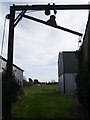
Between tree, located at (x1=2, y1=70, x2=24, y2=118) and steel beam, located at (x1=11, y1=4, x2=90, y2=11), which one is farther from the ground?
steel beam, located at (x1=11, y1=4, x2=90, y2=11)

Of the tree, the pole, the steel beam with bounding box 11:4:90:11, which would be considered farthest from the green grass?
the steel beam with bounding box 11:4:90:11

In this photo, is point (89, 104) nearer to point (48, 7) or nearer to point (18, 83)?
point (18, 83)

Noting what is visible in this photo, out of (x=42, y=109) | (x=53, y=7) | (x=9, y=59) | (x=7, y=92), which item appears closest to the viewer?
(x=7, y=92)

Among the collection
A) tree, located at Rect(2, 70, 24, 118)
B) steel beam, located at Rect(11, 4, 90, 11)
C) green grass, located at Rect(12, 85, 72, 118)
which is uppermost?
steel beam, located at Rect(11, 4, 90, 11)

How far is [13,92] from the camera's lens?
1280 centimetres

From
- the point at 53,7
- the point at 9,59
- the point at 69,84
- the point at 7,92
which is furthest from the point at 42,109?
the point at 69,84

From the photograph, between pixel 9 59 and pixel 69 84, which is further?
pixel 69 84

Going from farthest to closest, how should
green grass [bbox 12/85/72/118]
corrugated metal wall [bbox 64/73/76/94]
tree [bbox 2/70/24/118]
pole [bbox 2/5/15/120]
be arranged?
1. corrugated metal wall [bbox 64/73/76/94]
2. green grass [bbox 12/85/72/118]
3. tree [bbox 2/70/24/118]
4. pole [bbox 2/5/15/120]

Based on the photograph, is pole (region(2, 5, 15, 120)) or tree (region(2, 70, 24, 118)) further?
tree (region(2, 70, 24, 118))

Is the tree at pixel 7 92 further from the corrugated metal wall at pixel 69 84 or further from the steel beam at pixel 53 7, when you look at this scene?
the corrugated metal wall at pixel 69 84

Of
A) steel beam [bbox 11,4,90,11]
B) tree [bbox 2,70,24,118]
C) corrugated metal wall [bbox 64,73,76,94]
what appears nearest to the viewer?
tree [bbox 2,70,24,118]

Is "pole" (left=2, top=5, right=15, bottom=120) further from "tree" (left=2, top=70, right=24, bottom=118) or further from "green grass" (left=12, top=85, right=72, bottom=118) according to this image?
"green grass" (left=12, top=85, right=72, bottom=118)

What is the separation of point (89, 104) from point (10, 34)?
19.7 ft

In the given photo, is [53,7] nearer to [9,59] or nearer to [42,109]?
[9,59]
